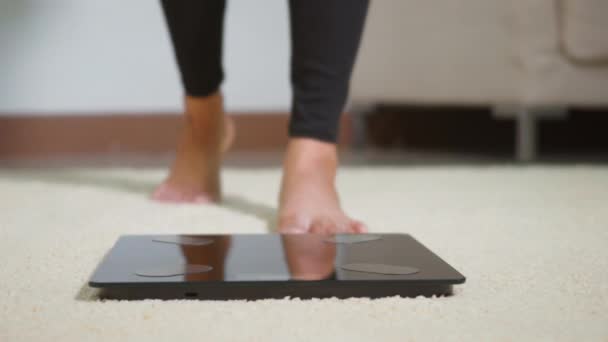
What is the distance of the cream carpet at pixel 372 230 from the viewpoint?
405 millimetres

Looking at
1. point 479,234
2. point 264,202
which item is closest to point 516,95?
point 264,202

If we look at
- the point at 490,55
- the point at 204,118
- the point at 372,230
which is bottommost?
the point at 372,230

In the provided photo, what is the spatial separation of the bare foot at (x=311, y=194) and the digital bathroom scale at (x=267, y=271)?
122 mm

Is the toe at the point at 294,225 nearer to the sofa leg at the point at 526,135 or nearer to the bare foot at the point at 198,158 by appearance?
the bare foot at the point at 198,158

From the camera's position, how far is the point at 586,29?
146 cm

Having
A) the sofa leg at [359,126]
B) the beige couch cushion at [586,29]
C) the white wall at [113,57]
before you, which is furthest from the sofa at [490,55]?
the white wall at [113,57]

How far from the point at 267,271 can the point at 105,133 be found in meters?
1.60

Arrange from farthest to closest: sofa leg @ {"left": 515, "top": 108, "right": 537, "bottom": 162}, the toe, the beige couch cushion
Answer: sofa leg @ {"left": 515, "top": 108, "right": 537, "bottom": 162} < the beige couch cushion < the toe

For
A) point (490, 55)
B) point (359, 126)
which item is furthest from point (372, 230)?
point (359, 126)

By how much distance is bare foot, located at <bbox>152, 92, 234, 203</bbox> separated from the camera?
1.01 m

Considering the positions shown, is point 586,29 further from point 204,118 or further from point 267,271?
point 267,271

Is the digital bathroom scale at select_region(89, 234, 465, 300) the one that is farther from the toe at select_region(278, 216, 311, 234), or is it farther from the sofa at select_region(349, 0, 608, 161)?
the sofa at select_region(349, 0, 608, 161)

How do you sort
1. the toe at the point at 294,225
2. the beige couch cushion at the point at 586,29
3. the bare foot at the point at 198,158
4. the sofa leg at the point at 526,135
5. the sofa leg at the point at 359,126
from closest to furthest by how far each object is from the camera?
the toe at the point at 294,225
the bare foot at the point at 198,158
the beige couch cushion at the point at 586,29
the sofa leg at the point at 526,135
the sofa leg at the point at 359,126

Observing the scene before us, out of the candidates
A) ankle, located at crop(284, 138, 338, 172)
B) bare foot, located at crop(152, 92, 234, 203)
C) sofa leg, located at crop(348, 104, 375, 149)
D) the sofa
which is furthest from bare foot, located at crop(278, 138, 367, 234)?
sofa leg, located at crop(348, 104, 375, 149)
